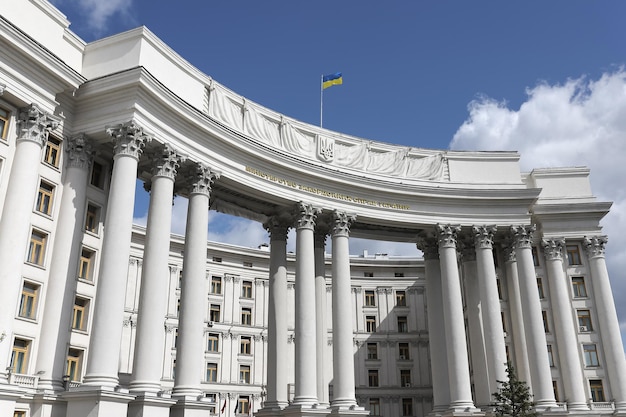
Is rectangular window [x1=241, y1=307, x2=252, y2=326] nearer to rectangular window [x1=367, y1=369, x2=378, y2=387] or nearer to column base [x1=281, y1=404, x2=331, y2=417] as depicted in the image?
rectangular window [x1=367, y1=369, x2=378, y2=387]

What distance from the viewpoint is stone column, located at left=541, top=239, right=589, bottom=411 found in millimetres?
48281

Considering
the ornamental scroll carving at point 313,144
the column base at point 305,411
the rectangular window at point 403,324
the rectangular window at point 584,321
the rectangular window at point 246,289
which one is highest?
the ornamental scroll carving at point 313,144

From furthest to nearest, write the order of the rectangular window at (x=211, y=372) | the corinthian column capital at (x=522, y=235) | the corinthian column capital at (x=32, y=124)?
the rectangular window at (x=211, y=372)
the corinthian column capital at (x=522, y=235)
the corinthian column capital at (x=32, y=124)

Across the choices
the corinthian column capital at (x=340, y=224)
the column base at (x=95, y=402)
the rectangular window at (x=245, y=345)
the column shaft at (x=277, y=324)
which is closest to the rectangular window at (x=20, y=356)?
the column base at (x=95, y=402)

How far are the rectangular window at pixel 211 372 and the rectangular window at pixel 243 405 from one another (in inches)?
154

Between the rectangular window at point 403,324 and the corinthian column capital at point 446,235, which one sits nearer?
the corinthian column capital at point 446,235

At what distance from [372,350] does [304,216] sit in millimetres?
40046

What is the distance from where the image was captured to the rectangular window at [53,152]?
3362 cm

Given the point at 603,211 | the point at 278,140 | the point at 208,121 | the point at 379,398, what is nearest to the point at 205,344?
the point at 379,398

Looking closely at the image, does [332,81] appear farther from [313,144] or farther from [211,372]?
[211,372]

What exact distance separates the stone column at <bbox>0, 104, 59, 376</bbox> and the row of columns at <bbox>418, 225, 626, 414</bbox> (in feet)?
97.7

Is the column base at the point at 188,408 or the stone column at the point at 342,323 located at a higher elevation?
the stone column at the point at 342,323

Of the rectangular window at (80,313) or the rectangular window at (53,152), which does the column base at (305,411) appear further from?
the rectangular window at (53,152)

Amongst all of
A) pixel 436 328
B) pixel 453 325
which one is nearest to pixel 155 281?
pixel 453 325
